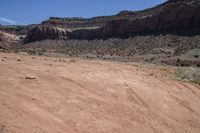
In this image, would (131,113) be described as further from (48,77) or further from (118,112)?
(48,77)

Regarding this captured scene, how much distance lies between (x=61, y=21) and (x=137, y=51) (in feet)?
162

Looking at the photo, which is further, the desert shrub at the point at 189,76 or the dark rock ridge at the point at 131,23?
the dark rock ridge at the point at 131,23

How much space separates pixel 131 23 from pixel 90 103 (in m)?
55.6

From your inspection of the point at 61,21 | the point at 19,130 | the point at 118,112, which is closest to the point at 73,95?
the point at 118,112

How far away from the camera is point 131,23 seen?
67.0 metres

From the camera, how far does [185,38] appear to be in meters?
50.9

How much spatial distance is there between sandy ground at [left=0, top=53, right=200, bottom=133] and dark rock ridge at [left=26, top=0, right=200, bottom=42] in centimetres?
4141

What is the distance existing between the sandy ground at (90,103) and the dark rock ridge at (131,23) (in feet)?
136

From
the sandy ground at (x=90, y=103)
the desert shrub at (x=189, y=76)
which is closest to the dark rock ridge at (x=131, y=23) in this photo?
the desert shrub at (x=189, y=76)

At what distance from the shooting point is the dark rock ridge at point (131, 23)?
5756 cm

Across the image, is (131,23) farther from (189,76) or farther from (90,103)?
(90,103)

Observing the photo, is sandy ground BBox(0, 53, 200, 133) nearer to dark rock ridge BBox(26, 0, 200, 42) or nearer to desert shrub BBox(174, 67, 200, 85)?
desert shrub BBox(174, 67, 200, 85)

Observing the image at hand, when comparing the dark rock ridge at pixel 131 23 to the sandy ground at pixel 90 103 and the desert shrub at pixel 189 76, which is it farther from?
the sandy ground at pixel 90 103

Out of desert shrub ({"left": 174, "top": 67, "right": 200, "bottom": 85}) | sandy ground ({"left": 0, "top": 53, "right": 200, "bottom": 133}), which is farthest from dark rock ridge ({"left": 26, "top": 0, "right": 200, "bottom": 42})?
sandy ground ({"left": 0, "top": 53, "right": 200, "bottom": 133})
